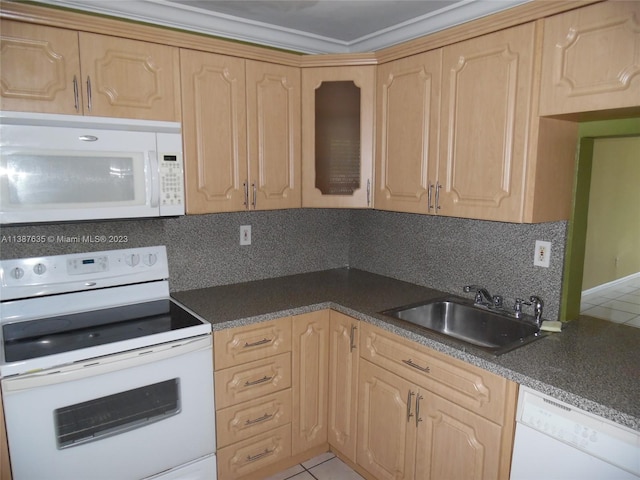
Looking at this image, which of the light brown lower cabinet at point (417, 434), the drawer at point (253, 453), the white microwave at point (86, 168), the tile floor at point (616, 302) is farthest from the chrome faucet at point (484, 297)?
the white microwave at point (86, 168)

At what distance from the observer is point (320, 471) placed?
7.27ft

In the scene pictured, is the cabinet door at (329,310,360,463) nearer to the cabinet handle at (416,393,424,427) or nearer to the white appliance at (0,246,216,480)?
the cabinet handle at (416,393,424,427)

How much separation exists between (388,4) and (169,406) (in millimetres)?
2114

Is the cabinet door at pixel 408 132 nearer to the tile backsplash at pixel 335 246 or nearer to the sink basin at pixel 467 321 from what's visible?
the tile backsplash at pixel 335 246

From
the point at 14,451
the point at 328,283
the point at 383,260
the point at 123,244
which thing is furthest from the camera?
the point at 383,260

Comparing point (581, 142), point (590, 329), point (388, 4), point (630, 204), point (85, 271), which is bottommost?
point (590, 329)

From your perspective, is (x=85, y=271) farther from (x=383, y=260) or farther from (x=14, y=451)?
(x=383, y=260)

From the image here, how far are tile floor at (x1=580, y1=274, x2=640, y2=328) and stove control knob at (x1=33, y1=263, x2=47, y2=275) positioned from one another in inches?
95.0

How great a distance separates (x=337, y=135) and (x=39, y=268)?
155 centimetres

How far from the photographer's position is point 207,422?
1.90 meters

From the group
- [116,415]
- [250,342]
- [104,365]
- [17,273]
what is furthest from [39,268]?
[250,342]

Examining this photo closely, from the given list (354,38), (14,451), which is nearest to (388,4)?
(354,38)

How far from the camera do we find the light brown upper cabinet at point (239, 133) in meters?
2.00

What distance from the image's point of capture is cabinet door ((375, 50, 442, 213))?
6.50 ft
